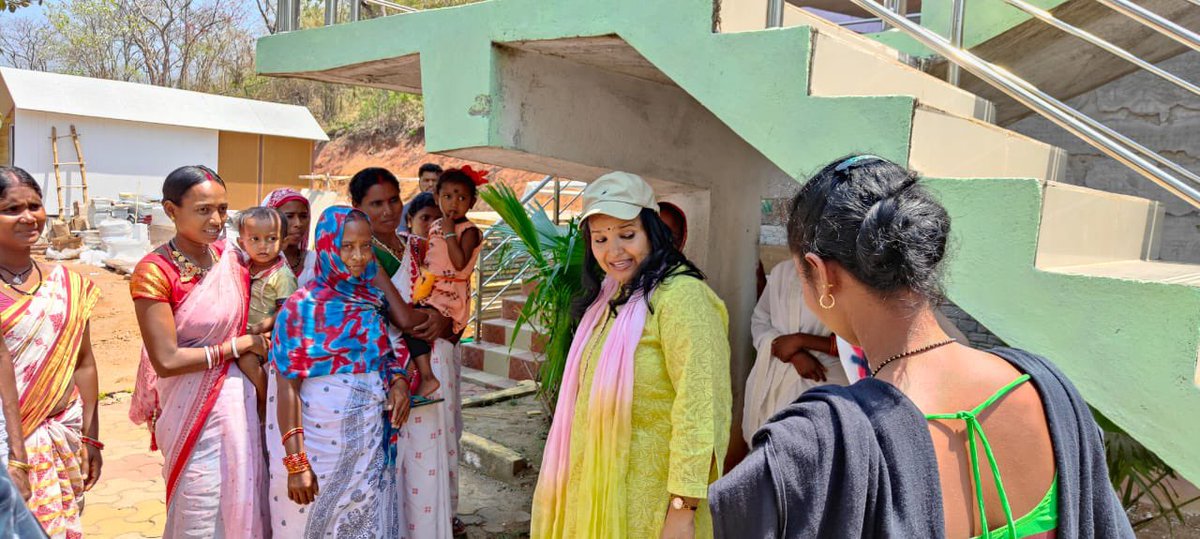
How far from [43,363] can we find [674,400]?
208cm

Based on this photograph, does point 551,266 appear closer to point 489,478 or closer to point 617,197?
point 489,478

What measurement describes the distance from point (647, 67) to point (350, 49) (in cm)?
135

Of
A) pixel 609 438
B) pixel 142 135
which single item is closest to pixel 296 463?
pixel 609 438

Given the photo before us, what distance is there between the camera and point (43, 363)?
2.77 metres

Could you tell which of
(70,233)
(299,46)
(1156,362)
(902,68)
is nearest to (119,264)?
(70,233)

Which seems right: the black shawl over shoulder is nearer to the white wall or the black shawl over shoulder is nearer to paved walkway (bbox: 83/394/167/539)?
paved walkway (bbox: 83/394/167/539)

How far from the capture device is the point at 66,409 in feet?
9.50

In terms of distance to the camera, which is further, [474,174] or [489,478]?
[489,478]

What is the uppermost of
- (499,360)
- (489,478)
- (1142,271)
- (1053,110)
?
(1053,110)

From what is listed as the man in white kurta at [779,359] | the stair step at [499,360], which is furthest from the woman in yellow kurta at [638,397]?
the stair step at [499,360]

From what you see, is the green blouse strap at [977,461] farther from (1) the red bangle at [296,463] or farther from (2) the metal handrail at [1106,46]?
(1) the red bangle at [296,463]

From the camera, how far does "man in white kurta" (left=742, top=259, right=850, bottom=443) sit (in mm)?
3727

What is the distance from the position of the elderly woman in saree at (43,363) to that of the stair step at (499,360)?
419 centimetres

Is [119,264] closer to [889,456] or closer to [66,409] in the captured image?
[66,409]
